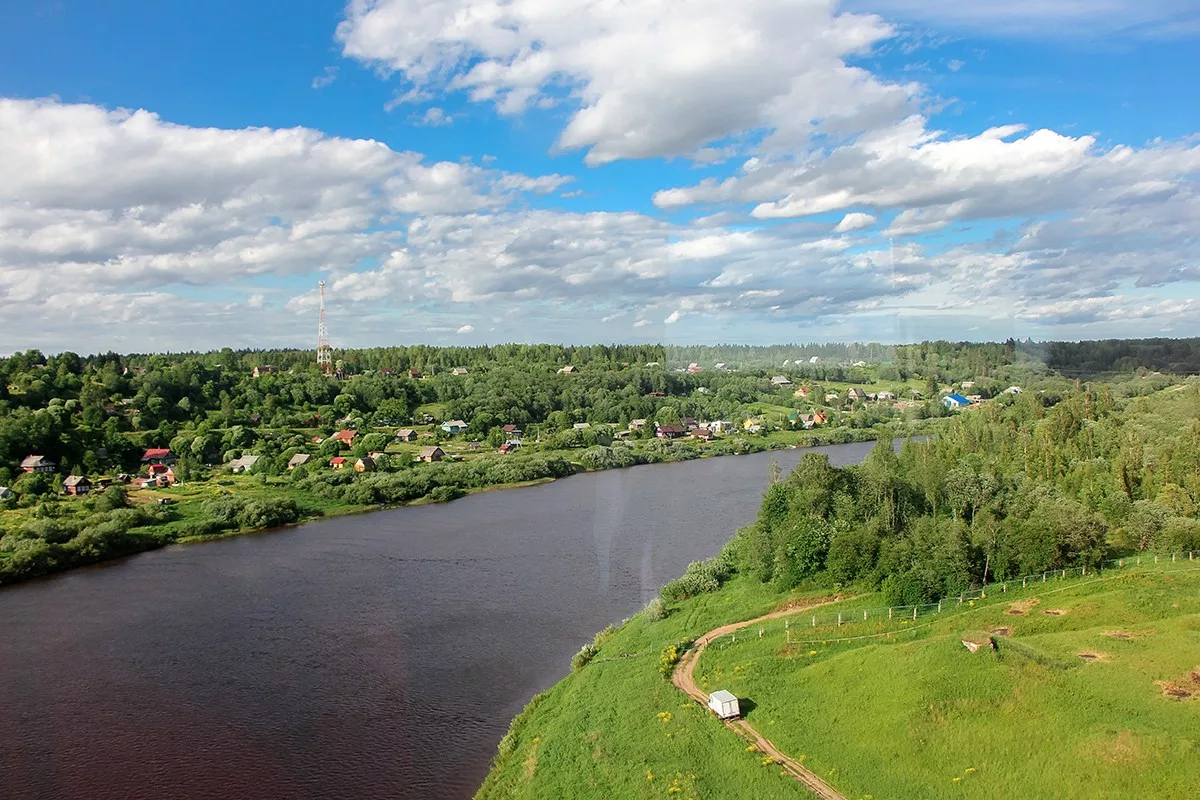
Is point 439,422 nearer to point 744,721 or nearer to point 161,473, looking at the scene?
point 161,473

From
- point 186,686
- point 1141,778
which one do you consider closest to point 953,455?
point 1141,778

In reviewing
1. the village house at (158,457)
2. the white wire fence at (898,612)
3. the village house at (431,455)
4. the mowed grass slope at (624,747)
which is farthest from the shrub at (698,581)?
the village house at (158,457)

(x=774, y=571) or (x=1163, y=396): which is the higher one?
(x=1163, y=396)

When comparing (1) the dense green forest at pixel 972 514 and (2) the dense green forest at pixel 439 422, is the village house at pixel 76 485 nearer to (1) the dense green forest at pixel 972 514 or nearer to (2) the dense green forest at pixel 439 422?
(2) the dense green forest at pixel 439 422

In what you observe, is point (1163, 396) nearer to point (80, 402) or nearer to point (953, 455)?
point (953, 455)

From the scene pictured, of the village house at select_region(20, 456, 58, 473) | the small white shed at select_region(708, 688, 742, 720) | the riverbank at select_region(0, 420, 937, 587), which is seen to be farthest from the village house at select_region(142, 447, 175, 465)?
the small white shed at select_region(708, 688, 742, 720)

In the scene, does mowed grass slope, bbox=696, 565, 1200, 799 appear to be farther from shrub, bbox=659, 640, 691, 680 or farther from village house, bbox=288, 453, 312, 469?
village house, bbox=288, 453, 312, 469

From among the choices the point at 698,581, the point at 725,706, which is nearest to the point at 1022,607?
the point at 698,581
